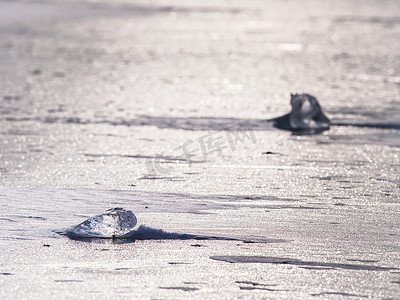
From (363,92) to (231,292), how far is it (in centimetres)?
807

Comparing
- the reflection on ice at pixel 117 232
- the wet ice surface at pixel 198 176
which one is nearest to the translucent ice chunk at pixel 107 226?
the reflection on ice at pixel 117 232

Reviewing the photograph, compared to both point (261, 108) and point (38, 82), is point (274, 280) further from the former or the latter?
point (38, 82)

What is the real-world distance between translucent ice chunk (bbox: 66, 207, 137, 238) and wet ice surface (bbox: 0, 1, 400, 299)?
→ 11cm

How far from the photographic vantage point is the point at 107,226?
4766 millimetres

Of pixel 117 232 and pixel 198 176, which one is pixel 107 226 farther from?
pixel 198 176

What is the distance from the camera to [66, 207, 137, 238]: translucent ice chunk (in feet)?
15.5

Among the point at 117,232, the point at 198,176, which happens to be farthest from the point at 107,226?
the point at 198,176

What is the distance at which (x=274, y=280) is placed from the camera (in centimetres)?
400

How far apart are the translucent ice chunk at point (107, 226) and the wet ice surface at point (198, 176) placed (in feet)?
0.36

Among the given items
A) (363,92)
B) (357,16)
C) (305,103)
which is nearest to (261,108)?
(305,103)

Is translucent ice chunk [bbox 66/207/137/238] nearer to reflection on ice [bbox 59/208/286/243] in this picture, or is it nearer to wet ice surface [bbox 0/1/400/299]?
reflection on ice [bbox 59/208/286/243]

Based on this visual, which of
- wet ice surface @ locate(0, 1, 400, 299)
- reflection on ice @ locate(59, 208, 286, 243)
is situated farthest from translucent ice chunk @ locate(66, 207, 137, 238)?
wet ice surface @ locate(0, 1, 400, 299)

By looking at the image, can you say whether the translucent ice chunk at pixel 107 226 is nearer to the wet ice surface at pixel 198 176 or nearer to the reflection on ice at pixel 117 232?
the reflection on ice at pixel 117 232

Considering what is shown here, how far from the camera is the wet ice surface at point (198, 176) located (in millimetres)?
4082
